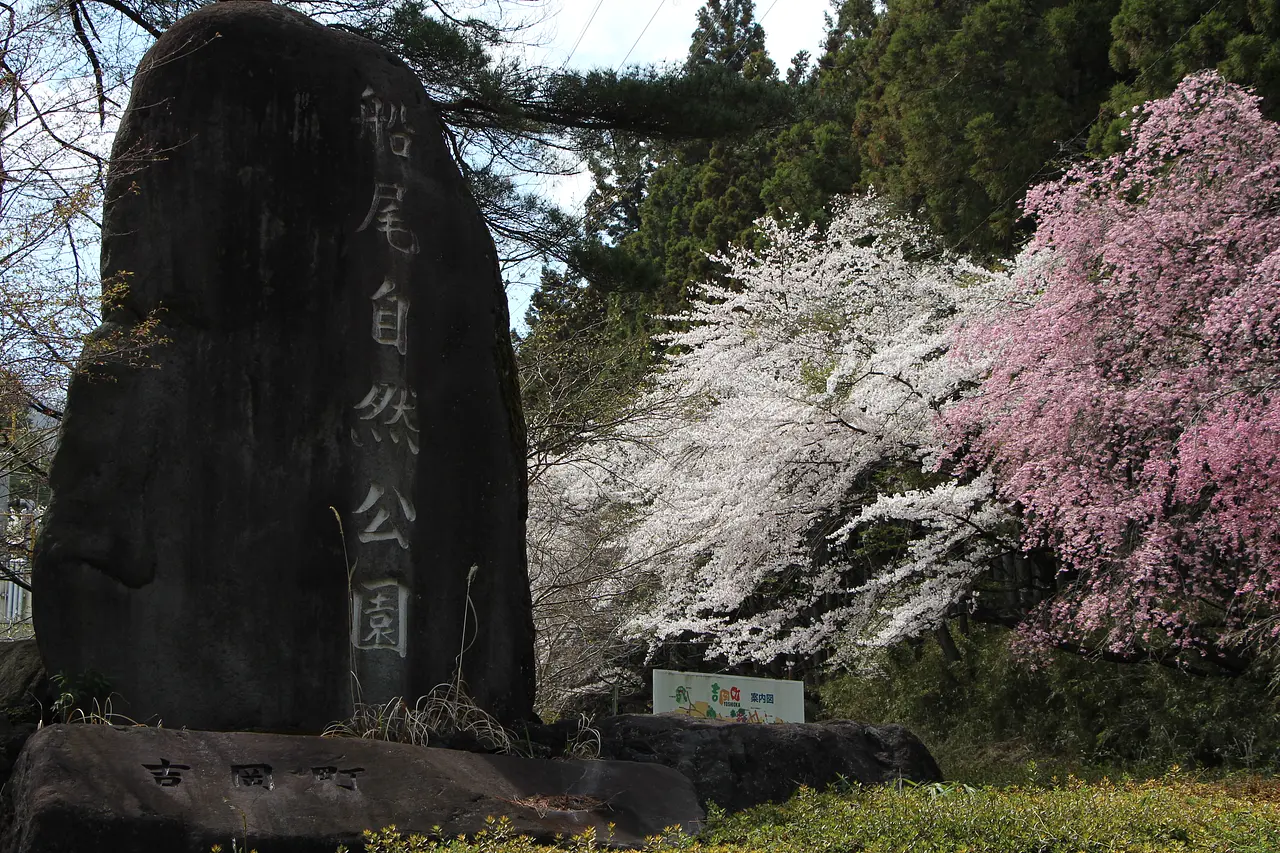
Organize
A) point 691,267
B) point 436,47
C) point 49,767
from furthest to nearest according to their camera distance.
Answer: point 691,267
point 436,47
point 49,767

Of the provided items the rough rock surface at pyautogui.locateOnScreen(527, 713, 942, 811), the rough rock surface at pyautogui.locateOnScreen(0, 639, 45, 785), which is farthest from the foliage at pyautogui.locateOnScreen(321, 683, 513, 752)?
the rough rock surface at pyautogui.locateOnScreen(0, 639, 45, 785)

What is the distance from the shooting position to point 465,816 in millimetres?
3891

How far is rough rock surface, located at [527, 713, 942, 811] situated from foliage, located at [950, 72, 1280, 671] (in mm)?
3111

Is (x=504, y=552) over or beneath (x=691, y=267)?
beneath

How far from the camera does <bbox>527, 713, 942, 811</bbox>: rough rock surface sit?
481 centimetres

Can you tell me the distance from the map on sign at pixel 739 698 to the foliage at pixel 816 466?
1134 mm

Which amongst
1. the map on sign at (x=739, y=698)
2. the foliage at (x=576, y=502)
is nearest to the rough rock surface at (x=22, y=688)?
the foliage at (x=576, y=502)

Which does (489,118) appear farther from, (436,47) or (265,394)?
(265,394)

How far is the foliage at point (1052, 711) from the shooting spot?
870cm

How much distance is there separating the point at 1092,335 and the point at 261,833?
6.52 m

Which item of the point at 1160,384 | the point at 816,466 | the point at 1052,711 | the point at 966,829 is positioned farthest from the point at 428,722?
the point at 1052,711

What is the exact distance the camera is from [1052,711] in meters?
10.4

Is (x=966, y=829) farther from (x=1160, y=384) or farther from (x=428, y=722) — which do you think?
(x=1160, y=384)

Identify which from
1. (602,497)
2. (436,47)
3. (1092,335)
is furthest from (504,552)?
(602,497)
